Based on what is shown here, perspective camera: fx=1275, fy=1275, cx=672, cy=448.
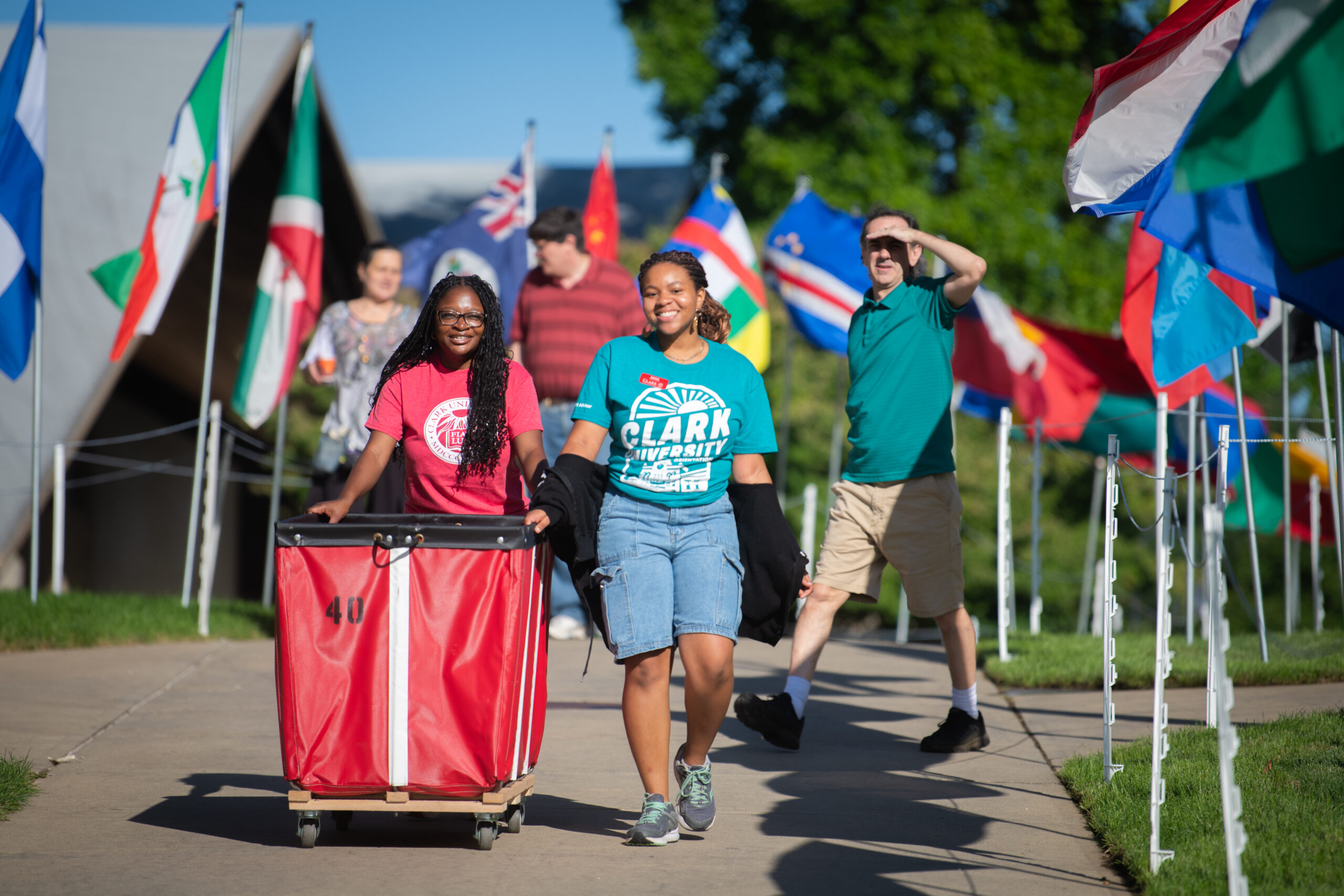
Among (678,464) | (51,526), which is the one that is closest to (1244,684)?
(678,464)

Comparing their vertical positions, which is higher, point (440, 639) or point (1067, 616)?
point (440, 639)

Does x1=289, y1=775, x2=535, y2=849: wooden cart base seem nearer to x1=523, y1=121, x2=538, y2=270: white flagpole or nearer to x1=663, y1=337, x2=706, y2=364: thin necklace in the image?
x1=663, y1=337, x2=706, y2=364: thin necklace

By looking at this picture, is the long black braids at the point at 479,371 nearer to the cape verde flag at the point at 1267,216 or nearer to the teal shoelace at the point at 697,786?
the teal shoelace at the point at 697,786

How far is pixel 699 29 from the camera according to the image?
75.2ft

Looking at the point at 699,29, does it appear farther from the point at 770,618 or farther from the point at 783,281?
the point at 770,618

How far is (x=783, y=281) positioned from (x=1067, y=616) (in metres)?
11.2

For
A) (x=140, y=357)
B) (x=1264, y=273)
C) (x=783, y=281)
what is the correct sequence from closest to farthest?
1. (x=1264, y=273)
2. (x=783, y=281)
3. (x=140, y=357)

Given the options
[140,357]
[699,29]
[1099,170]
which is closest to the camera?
[1099,170]

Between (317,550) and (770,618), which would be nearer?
(317,550)

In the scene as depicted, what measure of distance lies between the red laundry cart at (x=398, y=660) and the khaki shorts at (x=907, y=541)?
6.39ft

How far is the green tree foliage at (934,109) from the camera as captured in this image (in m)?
20.3

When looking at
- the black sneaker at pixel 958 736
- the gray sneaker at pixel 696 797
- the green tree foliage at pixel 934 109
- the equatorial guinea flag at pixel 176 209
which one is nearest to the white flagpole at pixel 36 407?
the equatorial guinea flag at pixel 176 209

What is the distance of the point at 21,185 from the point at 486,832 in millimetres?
5644

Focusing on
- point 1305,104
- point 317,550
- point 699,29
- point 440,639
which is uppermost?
point 699,29
